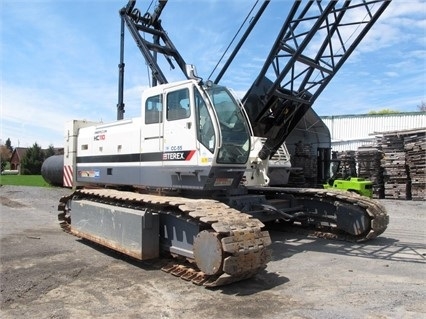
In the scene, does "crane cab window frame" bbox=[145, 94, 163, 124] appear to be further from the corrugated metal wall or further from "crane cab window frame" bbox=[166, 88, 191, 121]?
the corrugated metal wall

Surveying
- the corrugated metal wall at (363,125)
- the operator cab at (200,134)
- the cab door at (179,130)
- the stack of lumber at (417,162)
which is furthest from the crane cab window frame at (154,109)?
the corrugated metal wall at (363,125)

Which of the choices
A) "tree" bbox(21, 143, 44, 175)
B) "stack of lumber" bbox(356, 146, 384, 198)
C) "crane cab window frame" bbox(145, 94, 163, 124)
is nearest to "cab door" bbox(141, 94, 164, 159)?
"crane cab window frame" bbox(145, 94, 163, 124)

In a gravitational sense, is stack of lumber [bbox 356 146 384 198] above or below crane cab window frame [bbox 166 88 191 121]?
below

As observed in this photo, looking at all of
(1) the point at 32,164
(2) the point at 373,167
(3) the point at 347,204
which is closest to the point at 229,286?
(3) the point at 347,204

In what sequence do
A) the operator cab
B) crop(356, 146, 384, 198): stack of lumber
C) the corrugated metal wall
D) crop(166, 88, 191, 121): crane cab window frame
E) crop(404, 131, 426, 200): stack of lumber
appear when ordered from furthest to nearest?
the corrugated metal wall → crop(356, 146, 384, 198): stack of lumber → crop(404, 131, 426, 200): stack of lumber → crop(166, 88, 191, 121): crane cab window frame → the operator cab

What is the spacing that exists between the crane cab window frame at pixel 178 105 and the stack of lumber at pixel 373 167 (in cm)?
1478

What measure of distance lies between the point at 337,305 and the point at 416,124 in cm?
2429

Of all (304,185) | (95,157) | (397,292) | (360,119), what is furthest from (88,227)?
(360,119)

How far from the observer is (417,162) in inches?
731

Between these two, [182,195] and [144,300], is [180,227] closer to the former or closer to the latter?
[182,195]

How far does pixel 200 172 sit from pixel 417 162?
14.3 m

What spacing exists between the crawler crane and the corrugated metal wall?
1715 cm

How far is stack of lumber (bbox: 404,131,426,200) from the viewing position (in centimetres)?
1833

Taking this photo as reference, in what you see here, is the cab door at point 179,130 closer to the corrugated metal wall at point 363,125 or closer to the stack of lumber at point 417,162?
the stack of lumber at point 417,162
